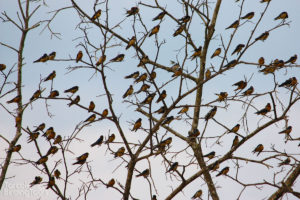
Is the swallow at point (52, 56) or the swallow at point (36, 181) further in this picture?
the swallow at point (52, 56)

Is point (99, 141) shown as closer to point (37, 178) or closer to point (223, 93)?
point (37, 178)

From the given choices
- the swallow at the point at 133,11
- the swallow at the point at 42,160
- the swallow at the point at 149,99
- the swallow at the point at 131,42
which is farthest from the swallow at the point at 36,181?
the swallow at the point at 133,11

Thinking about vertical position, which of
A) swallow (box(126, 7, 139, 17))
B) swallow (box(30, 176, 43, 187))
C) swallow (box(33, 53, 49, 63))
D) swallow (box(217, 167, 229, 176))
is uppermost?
swallow (box(33, 53, 49, 63))

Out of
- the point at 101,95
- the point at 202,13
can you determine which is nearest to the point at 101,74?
the point at 101,95

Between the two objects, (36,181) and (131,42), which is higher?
(131,42)

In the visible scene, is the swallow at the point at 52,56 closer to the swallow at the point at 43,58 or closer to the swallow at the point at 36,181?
the swallow at the point at 43,58

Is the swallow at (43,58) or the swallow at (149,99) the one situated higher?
the swallow at (43,58)

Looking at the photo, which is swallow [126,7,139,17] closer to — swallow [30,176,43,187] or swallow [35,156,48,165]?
swallow [35,156,48,165]

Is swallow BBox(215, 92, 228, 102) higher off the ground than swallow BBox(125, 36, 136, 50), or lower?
lower

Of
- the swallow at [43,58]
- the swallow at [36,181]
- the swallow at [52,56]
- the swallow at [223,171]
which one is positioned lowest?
the swallow at [223,171]

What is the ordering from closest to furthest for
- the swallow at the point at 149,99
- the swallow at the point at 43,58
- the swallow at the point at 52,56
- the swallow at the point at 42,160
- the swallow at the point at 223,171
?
the swallow at the point at 149,99
the swallow at the point at 42,160
the swallow at the point at 223,171
the swallow at the point at 43,58
the swallow at the point at 52,56

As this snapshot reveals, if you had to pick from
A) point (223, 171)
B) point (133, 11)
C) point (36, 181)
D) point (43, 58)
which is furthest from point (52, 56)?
point (223, 171)

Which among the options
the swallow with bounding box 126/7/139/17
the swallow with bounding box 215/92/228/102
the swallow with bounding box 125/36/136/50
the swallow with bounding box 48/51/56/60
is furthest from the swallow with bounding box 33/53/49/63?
the swallow with bounding box 215/92/228/102

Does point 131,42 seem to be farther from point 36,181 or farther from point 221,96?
point 36,181
